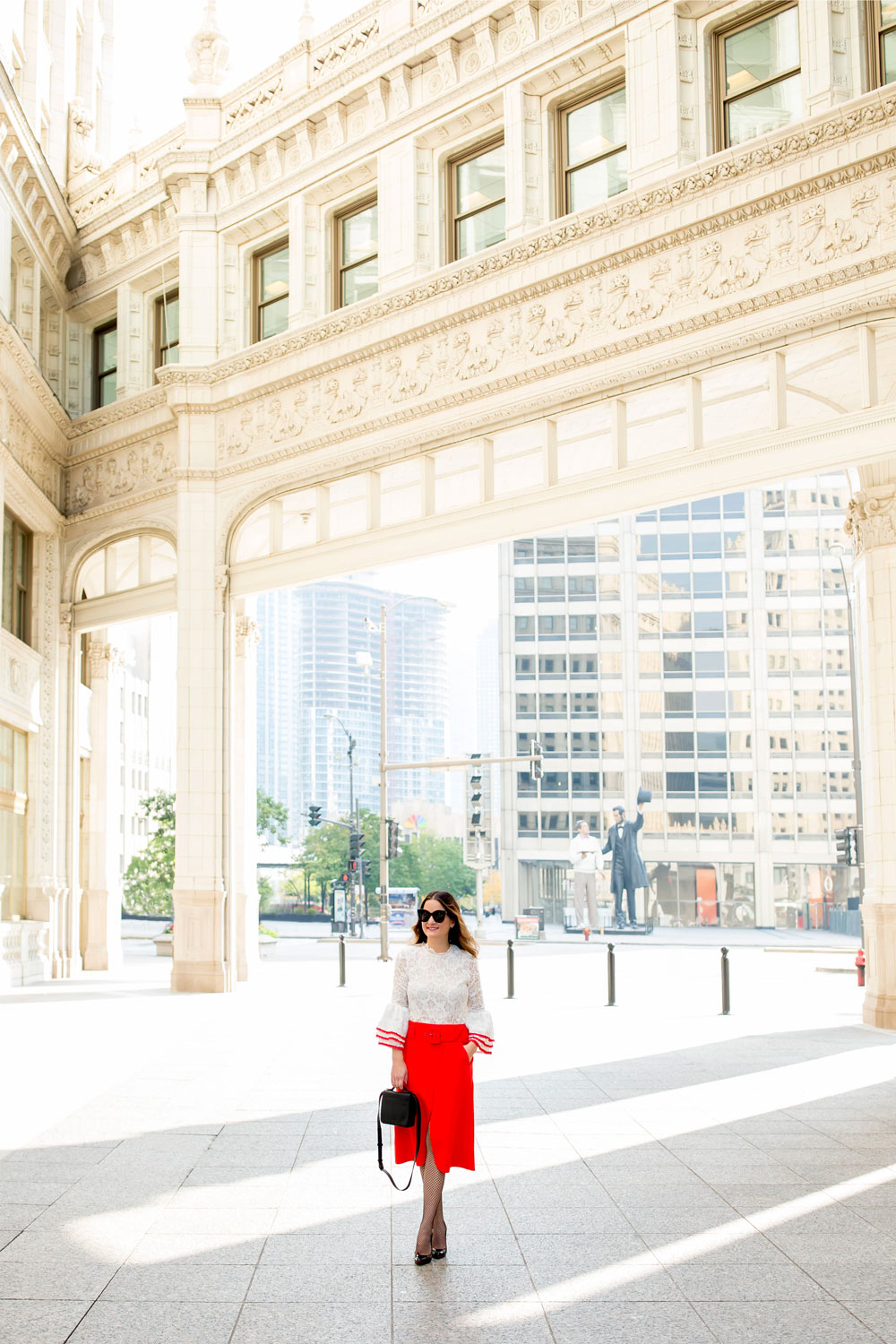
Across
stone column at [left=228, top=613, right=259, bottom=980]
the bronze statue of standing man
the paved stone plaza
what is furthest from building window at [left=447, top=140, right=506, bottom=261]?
the bronze statue of standing man

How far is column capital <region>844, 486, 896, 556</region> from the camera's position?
16844 mm

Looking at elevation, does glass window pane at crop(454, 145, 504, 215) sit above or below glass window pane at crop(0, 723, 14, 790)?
above

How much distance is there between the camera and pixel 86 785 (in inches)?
1093

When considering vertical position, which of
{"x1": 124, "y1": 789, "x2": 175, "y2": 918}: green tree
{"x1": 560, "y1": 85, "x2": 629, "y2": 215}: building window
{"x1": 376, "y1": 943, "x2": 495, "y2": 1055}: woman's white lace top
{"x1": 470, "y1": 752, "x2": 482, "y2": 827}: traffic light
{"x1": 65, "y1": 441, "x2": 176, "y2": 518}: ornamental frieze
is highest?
{"x1": 560, "y1": 85, "x2": 629, "y2": 215}: building window

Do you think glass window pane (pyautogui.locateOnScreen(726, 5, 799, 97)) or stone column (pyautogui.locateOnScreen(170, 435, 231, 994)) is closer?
glass window pane (pyautogui.locateOnScreen(726, 5, 799, 97))

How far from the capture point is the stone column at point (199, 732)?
21.6m

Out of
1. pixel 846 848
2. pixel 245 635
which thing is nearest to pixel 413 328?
pixel 245 635

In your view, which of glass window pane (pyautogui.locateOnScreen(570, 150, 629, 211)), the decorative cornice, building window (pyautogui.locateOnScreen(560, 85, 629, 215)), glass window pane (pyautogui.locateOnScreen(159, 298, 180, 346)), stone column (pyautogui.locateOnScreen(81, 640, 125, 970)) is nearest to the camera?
the decorative cornice

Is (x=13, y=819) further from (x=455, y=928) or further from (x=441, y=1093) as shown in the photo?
(x=441, y=1093)

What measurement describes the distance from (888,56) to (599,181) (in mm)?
4452

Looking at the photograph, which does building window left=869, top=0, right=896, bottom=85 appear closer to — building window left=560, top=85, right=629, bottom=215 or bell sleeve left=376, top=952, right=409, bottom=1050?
building window left=560, top=85, right=629, bottom=215

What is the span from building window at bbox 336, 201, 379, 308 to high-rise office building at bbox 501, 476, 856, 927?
54282 millimetres

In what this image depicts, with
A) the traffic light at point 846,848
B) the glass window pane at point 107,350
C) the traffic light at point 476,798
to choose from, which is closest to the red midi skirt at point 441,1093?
the glass window pane at point 107,350

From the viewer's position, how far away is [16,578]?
24.9m
